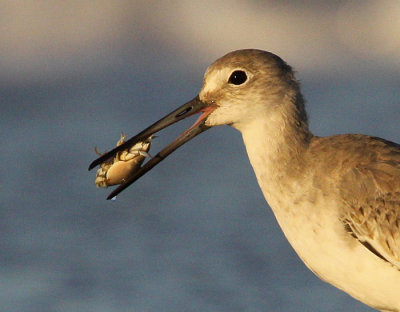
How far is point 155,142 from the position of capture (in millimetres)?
14461

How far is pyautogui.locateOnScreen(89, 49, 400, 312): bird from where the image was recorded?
677cm

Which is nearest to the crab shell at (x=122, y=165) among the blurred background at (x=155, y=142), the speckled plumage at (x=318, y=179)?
the speckled plumage at (x=318, y=179)

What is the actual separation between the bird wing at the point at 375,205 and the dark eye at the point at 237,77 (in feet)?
3.49

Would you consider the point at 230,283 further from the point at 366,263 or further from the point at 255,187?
the point at 366,263

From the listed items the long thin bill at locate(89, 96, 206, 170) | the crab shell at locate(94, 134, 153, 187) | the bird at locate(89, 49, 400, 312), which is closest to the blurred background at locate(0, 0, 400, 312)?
the crab shell at locate(94, 134, 153, 187)

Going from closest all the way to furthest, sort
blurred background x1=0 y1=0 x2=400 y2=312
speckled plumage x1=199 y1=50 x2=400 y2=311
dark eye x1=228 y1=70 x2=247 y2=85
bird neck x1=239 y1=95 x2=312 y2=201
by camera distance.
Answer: speckled plumage x1=199 y1=50 x2=400 y2=311, bird neck x1=239 y1=95 x2=312 y2=201, dark eye x1=228 y1=70 x2=247 y2=85, blurred background x1=0 y1=0 x2=400 y2=312

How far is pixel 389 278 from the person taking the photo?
6746 mm

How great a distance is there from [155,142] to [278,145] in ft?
24.6

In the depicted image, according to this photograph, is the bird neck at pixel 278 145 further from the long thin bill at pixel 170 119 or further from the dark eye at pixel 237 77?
the long thin bill at pixel 170 119

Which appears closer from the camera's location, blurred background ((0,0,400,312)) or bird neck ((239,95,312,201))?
bird neck ((239,95,312,201))

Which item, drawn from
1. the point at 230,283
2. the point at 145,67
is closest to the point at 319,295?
the point at 230,283

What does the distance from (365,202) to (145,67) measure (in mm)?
12000

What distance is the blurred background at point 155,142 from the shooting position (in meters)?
11.4

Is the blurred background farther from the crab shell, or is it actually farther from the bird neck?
the bird neck
